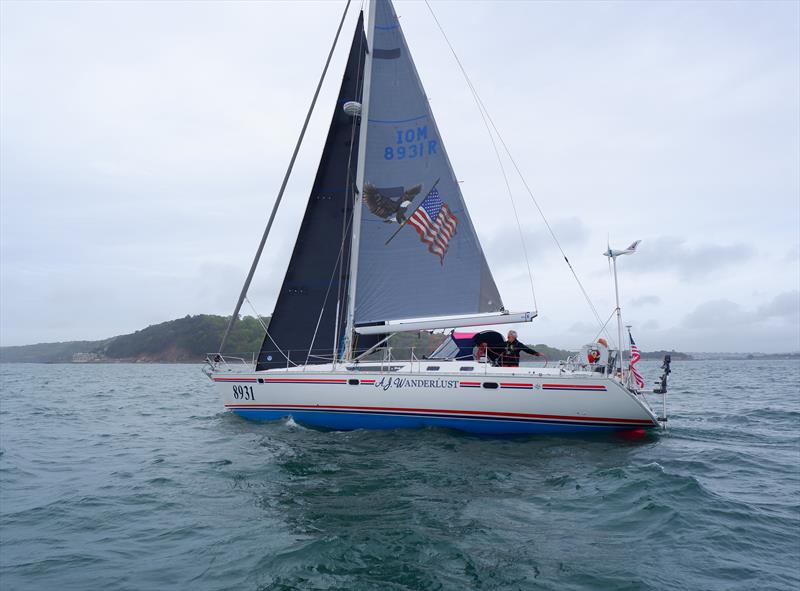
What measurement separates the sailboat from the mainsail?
3cm

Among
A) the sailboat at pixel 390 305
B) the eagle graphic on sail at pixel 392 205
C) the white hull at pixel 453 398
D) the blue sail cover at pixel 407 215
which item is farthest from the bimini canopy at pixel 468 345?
the eagle graphic on sail at pixel 392 205

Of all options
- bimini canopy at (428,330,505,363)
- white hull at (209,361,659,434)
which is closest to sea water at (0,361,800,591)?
white hull at (209,361,659,434)

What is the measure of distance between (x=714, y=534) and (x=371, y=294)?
9.40 m

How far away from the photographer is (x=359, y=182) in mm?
13734

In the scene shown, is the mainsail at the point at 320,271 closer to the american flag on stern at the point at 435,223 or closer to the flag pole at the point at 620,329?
the american flag on stern at the point at 435,223

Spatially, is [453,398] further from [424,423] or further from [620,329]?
[620,329]

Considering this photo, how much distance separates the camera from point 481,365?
11.7 metres

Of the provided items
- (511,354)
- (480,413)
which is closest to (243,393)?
(480,413)

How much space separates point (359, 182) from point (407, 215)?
1646 millimetres

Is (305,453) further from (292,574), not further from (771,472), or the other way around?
(771,472)

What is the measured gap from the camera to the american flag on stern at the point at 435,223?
1342cm

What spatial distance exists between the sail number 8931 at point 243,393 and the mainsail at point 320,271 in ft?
3.13

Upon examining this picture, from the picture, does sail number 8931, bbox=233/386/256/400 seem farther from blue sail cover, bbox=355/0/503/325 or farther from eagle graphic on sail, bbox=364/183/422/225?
eagle graphic on sail, bbox=364/183/422/225

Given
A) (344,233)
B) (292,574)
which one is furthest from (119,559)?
(344,233)
